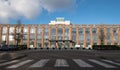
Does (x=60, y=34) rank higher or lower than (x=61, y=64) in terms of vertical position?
higher

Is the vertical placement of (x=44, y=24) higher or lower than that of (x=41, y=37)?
higher

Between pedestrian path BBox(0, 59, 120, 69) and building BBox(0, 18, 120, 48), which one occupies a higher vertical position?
building BBox(0, 18, 120, 48)

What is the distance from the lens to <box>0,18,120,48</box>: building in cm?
8388

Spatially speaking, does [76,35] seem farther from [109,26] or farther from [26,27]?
[26,27]

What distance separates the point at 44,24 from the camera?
284 ft

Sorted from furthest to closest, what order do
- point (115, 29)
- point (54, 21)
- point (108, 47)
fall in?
point (54, 21) < point (115, 29) < point (108, 47)

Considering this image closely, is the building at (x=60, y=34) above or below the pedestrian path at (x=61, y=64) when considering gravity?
above

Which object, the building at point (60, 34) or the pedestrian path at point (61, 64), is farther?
the building at point (60, 34)

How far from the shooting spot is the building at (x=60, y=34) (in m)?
83.9

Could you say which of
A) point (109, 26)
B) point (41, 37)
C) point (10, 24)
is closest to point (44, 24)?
point (41, 37)

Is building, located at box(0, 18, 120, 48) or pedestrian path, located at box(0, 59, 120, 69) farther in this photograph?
building, located at box(0, 18, 120, 48)

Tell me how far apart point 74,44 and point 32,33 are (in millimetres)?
22508

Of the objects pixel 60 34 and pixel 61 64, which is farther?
pixel 60 34

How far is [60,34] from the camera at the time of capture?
8600 cm
